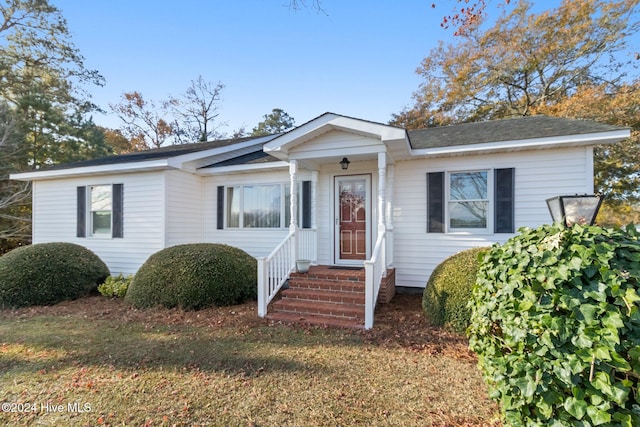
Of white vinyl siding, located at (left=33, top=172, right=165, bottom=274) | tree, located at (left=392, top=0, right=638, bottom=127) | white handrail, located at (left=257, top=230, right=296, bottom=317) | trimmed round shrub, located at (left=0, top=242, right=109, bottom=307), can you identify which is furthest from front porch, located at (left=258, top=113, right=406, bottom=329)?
tree, located at (left=392, top=0, right=638, bottom=127)

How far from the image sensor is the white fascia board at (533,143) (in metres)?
5.32

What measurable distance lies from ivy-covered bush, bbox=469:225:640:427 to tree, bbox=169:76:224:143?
24210 mm

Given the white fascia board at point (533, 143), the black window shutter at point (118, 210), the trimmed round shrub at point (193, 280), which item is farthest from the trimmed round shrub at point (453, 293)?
the black window shutter at point (118, 210)

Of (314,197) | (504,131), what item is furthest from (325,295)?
(504,131)

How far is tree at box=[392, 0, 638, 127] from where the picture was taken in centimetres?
1325

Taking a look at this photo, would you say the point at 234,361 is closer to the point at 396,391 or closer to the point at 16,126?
the point at 396,391

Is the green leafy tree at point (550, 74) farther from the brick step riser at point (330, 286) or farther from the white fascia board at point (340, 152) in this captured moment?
the brick step riser at point (330, 286)

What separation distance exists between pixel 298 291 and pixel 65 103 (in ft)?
59.6

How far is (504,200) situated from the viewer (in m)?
6.19

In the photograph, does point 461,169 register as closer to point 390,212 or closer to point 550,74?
point 390,212

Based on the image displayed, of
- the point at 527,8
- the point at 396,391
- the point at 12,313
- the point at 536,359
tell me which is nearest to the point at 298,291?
the point at 396,391

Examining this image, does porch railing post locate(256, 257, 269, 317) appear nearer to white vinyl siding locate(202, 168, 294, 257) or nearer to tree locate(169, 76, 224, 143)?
white vinyl siding locate(202, 168, 294, 257)

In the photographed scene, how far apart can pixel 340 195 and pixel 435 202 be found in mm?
2214

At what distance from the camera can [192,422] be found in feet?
8.48
